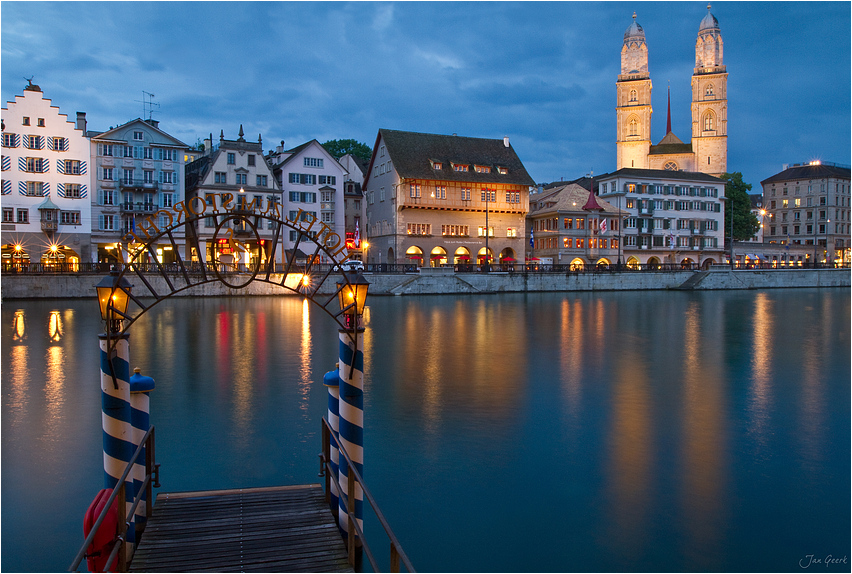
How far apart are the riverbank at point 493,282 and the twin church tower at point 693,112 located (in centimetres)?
3390

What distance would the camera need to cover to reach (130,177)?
192 ft

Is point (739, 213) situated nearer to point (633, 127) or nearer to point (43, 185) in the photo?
point (633, 127)

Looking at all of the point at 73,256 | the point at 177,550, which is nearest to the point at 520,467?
the point at 177,550

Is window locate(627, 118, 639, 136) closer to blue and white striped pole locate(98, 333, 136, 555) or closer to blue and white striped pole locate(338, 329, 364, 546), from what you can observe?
blue and white striped pole locate(338, 329, 364, 546)

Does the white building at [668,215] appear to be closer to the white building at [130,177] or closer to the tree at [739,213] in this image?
the tree at [739,213]

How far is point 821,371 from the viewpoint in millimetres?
22391

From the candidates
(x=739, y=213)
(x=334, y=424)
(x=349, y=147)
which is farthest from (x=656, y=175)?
(x=334, y=424)

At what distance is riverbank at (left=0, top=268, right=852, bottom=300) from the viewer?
162 feet

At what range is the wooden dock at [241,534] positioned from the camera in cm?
695

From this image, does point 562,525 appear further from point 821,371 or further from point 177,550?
point 821,371

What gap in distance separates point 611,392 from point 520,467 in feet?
24.5

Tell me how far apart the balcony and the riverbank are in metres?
10.7
